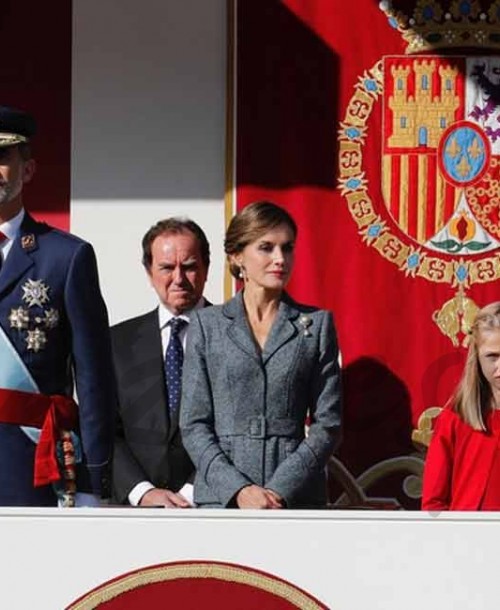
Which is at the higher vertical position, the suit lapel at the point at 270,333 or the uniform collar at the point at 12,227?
the uniform collar at the point at 12,227

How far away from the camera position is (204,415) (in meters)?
5.44

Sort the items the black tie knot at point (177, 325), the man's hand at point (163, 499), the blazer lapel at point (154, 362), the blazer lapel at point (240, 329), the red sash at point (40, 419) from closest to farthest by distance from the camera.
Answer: the red sash at point (40, 419)
the blazer lapel at point (240, 329)
the man's hand at point (163, 499)
the blazer lapel at point (154, 362)
the black tie knot at point (177, 325)

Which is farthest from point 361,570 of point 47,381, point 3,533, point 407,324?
point 407,324

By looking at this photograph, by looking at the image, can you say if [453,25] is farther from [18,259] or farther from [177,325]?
[18,259]

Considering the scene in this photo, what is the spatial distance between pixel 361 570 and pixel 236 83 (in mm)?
2526

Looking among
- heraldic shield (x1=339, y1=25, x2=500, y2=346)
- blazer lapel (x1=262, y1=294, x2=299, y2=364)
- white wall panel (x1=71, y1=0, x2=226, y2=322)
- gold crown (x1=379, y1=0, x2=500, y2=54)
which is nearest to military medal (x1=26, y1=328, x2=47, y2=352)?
blazer lapel (x1=262, y1=294, x2=299, y2=364)

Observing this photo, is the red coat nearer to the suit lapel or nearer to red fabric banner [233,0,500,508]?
the suit lapel

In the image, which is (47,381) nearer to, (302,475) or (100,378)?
(100,378)

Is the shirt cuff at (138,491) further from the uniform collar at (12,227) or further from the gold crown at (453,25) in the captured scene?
the gold crown at (453,25)

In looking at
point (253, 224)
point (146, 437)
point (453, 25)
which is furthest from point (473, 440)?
point (453, 25)

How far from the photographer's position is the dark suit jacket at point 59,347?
17.0 ft

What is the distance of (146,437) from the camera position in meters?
5.84

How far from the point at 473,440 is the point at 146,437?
3.21ft

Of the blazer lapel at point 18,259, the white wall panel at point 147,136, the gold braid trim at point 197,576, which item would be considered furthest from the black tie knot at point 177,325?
the gold braid trim at point 197,576
